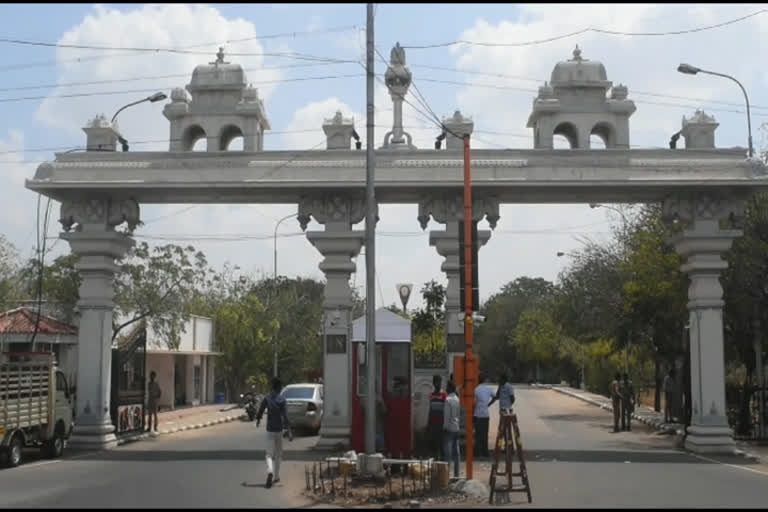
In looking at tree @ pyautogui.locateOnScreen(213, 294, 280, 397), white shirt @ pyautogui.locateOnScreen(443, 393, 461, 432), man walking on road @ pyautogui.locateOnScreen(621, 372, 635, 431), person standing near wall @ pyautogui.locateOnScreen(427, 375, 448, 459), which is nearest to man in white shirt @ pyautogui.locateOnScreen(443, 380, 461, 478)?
white shirt @ pyautogui.locateOnScreen(443, 393, 461, 432)

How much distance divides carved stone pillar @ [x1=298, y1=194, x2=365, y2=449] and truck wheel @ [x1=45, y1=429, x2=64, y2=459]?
575 centimetres

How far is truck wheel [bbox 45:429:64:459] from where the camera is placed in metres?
20.0

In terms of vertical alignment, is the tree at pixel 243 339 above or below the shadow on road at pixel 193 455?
above

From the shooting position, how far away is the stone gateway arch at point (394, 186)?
21.1 m

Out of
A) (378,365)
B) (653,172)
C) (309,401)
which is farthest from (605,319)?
(378,365)

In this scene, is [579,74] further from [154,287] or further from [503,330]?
[503,330]

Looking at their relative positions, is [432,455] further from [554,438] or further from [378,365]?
[554,438]

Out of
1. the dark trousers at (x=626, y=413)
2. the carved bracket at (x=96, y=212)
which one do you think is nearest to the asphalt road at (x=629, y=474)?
the dark trousers at (x=626, y=413)

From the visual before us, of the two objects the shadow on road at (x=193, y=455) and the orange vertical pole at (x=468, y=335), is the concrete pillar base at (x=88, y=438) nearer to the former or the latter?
the shadow on road at (x=193, y=455)

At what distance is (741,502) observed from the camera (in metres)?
13.4

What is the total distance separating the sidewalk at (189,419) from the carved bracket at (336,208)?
7.86 meters

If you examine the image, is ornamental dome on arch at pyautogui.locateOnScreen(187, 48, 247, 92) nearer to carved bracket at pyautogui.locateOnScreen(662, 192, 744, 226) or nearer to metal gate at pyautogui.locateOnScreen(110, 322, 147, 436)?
metal gate at pyautogui.locateOnScreen(110, 322, 147, 436)

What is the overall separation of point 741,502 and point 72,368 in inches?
1169

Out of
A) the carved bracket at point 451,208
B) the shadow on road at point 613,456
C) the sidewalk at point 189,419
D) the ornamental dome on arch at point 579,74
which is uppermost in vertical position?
the ornamental dome on arch at point 579,74
